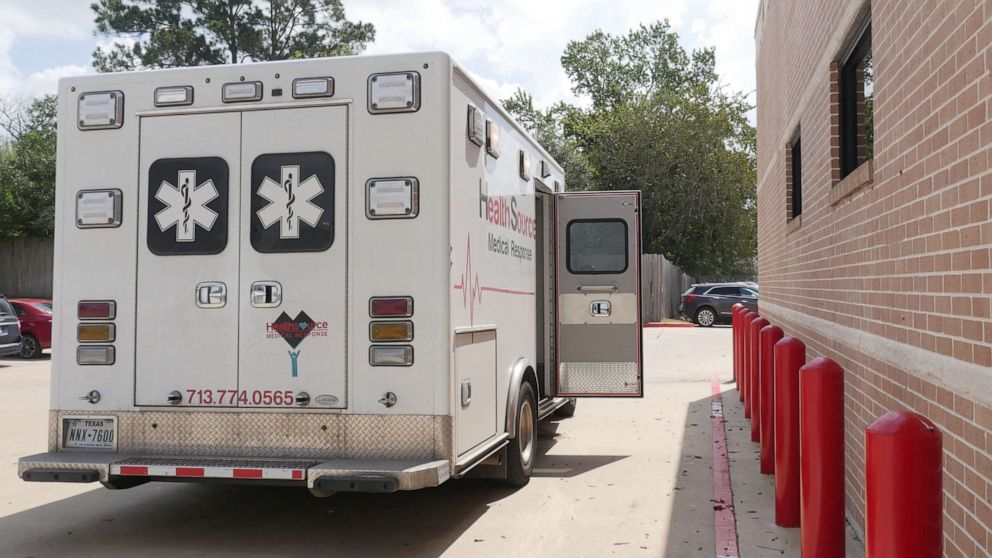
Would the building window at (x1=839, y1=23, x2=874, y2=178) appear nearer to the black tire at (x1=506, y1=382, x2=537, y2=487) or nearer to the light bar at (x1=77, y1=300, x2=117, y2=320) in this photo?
the black tire at (x1=506, y1=382, x2=537, y2=487)

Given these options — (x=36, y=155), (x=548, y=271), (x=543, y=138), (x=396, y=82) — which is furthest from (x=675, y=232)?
(x=396, y=82)

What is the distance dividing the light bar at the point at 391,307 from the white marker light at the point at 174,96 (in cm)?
182

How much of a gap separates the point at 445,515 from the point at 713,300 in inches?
946

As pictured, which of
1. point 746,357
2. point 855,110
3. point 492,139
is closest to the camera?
point 492,139

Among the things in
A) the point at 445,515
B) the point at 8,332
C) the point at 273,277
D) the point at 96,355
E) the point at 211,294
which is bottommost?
the point at 445,515

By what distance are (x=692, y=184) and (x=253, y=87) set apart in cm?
3534

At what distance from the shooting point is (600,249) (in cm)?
900

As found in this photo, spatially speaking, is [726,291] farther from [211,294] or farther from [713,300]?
[211,294]

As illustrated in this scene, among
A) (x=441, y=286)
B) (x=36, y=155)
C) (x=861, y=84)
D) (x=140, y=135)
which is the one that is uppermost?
(x=36, y=155)

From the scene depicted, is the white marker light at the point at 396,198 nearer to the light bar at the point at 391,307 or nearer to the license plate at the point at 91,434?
the light bar at the point at 391,307

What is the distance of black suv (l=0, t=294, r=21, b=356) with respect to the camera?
16656 millimetres

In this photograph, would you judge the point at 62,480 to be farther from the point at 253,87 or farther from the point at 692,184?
the point at 692,184

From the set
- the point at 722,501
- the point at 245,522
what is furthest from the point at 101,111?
the point at 722,501

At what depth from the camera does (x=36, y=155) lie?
35906 mm
